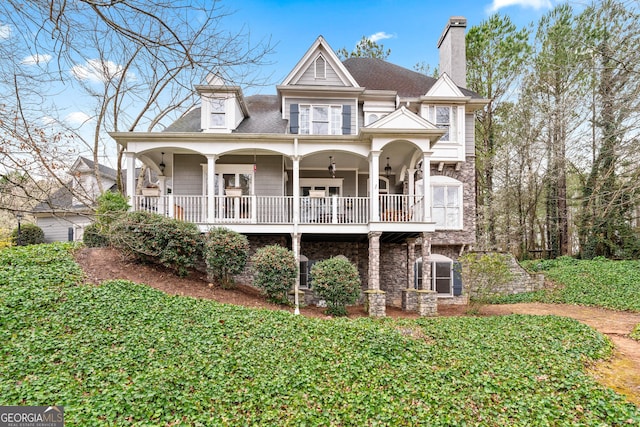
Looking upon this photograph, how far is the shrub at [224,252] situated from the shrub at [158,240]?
43cm

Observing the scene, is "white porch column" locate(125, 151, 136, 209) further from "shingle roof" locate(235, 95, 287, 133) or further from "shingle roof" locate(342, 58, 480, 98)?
"shingle roof" locate(342, 58, 480, 98)

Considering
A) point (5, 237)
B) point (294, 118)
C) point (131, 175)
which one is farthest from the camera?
point (5, 237)

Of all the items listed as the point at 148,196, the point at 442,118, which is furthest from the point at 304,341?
the point at 442,118

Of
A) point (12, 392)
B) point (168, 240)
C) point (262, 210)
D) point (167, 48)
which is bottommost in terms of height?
point (12, 392)

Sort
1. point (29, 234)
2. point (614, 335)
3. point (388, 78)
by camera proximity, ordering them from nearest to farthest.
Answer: point (614, 335)
point (388, 78)
point (29, 234)

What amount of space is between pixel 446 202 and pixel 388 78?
593cm

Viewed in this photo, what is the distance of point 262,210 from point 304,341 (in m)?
6.22

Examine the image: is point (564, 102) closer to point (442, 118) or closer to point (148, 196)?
point (442, 118)

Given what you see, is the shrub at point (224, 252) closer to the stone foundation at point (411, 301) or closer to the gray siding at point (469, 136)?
the stone foundation at point (411, 301)

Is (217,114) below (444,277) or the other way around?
the other way around

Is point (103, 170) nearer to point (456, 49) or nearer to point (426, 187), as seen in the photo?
point (426, 187)

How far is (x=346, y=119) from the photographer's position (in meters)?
12.9

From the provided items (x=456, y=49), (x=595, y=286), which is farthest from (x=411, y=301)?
(x=456, y=49)

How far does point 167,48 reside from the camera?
395 centimetres
